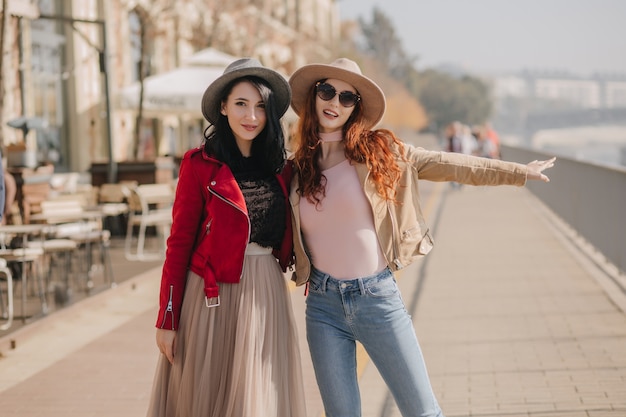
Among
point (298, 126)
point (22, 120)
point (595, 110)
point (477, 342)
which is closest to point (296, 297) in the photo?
point (477, 342)

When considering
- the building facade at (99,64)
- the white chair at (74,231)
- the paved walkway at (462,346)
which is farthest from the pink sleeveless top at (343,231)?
the building facade at (99,64)

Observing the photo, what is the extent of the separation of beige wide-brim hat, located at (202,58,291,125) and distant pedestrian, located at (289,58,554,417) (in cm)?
15

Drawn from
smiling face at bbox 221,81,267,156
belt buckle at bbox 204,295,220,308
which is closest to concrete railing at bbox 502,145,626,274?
smiling face at bbox 221,81,267,156

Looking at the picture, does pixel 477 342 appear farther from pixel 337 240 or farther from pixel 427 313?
pixel 337 240

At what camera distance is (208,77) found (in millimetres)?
17547

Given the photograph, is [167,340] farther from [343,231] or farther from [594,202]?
[594,202]

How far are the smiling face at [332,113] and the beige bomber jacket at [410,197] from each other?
0.71ft

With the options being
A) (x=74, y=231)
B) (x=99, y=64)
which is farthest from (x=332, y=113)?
(x=99, y=64)

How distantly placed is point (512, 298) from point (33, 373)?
4841 mm

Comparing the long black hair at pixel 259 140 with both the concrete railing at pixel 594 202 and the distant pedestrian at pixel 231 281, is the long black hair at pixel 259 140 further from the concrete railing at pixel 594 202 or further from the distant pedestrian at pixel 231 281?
the concrete railing at pixel 594 202

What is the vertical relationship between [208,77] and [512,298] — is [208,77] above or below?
above

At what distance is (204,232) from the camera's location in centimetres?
396

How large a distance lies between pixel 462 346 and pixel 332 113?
424cm

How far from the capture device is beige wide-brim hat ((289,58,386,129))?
4.15 metres
